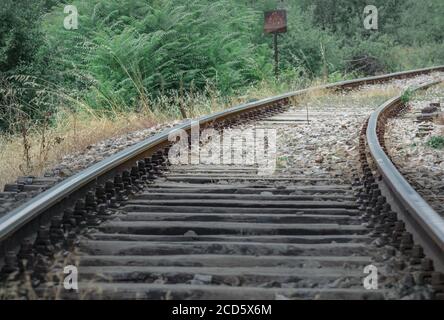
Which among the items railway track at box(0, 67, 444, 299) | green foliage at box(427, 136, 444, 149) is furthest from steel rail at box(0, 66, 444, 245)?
green foliage at box(427, 136, 444, 149)

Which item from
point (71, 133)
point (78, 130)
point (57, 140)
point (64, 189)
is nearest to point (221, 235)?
point (64, 189)

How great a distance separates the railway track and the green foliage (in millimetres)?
1738

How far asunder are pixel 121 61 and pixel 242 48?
4.99 meters

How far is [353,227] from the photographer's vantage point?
3826 mm

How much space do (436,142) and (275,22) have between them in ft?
33.8

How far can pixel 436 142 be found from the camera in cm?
693

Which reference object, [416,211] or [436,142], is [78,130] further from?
[416,211]

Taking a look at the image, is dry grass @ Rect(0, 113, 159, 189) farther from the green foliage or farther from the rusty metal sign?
the rusty metal sign

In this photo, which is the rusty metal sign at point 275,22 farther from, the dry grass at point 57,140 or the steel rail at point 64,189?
the steel rail at point 64,189

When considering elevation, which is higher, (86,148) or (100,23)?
(100,23)
